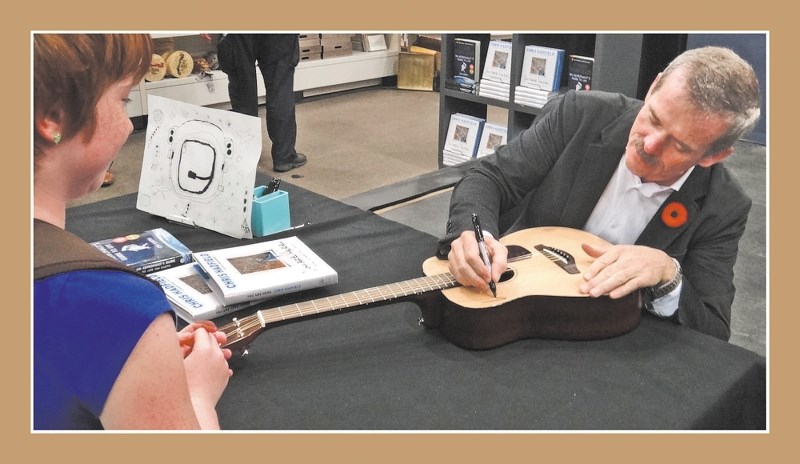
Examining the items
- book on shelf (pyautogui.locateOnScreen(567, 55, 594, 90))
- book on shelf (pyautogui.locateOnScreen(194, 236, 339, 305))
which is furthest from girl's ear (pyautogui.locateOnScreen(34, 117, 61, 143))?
book on shelf (pyautogui.locateOnScreen(567, 55, 594, 90))

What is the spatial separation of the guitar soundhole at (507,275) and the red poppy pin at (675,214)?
0.38 metres

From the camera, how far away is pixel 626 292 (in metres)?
1.27

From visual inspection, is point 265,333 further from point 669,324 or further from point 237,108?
point 237,108

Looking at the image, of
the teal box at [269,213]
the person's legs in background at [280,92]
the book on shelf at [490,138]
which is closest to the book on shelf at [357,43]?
the person's legs in background at [280,92]

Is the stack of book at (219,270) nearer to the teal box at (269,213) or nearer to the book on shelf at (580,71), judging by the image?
the teal box at (269,213)

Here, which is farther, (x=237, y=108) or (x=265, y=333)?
(x=237, y=108)

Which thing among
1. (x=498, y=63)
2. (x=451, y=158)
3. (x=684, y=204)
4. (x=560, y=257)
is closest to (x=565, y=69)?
(x=498, y=63)

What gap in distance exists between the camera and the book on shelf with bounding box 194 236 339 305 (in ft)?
4.31

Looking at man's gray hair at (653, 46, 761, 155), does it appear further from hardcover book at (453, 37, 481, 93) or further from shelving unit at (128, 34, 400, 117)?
shelving unit at (128, 34, 400, 117)

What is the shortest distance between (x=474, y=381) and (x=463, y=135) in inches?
124

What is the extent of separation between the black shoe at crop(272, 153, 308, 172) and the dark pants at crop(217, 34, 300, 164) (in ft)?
0.09

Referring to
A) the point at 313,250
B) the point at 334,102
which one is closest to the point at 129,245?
the point at 313,250

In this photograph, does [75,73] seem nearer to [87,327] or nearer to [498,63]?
[87,327]
